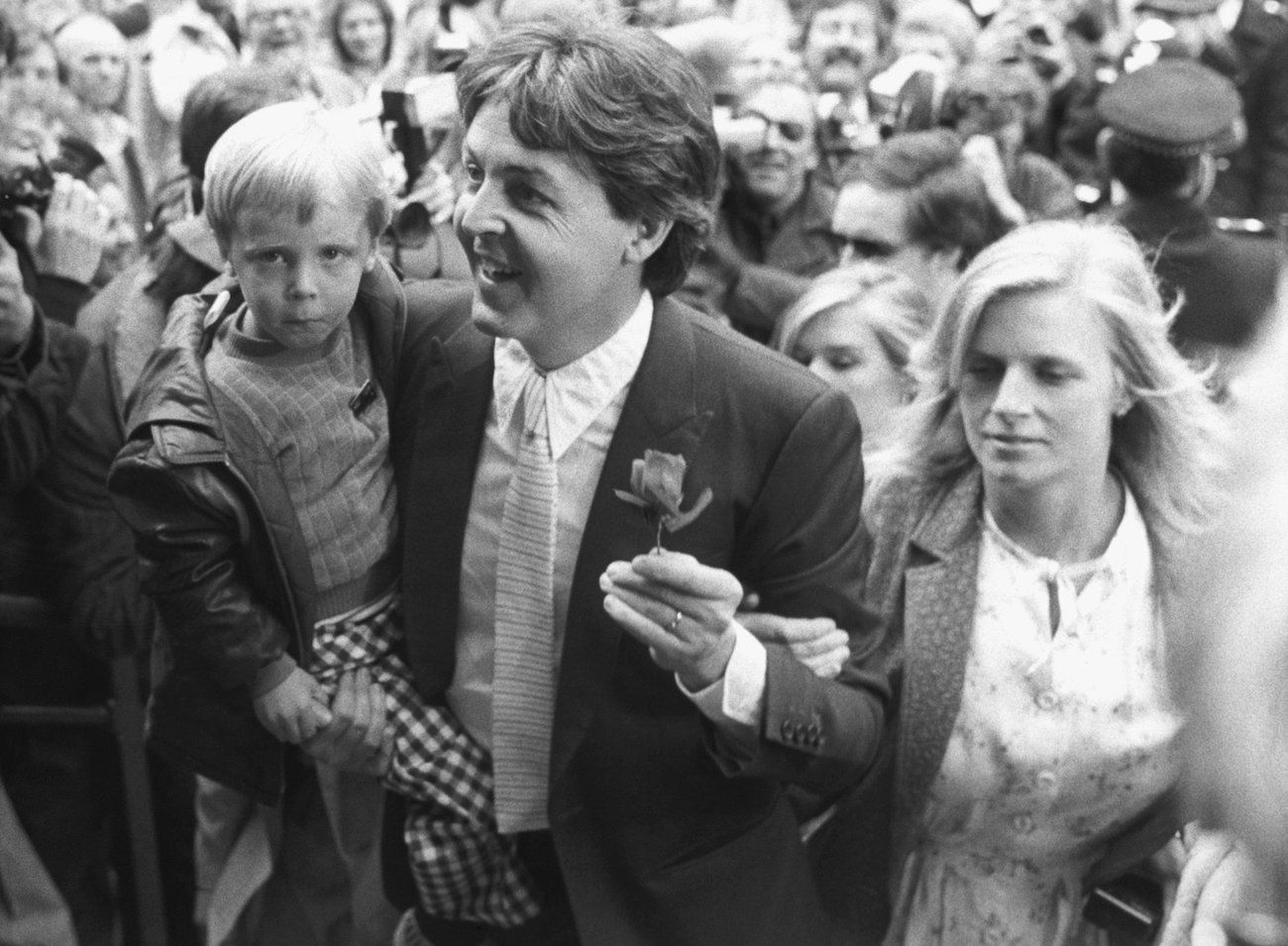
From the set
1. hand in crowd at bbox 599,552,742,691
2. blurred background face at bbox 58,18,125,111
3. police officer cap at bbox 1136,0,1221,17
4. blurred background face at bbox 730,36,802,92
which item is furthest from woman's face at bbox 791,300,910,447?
police officer cap at bbox 1136,0,1221,17

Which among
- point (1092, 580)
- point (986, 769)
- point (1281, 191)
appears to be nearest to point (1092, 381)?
point (1092, 580)

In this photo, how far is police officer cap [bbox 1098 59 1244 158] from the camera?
4773 millimetres

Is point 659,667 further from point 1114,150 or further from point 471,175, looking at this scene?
point 1114,150

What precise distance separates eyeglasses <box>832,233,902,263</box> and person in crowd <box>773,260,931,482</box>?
0.55m

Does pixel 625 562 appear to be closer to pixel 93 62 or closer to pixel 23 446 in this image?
pixel 23 446

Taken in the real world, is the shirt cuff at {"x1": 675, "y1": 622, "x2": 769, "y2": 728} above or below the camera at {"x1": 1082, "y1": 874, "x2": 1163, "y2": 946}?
above

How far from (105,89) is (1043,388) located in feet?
14.4

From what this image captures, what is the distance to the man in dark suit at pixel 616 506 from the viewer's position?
2398 mm

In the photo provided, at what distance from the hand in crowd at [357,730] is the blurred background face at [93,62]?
4074mm

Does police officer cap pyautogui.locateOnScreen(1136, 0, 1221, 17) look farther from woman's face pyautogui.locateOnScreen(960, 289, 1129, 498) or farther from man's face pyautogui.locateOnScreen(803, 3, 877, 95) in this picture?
woman's face pyautogui.locateOnScreen(960, 289, 1129, 498)

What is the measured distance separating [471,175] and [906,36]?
492 cm

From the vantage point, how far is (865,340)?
12.1 feet

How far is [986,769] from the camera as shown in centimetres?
277

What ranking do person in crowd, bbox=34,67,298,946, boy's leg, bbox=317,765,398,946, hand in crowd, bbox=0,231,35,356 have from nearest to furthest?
1. boy's leg, bbox=317,765,398,946
2. hand in crowd, bbox=0,231,35,356
3. person in crowd, bbox=34,67,298,946
